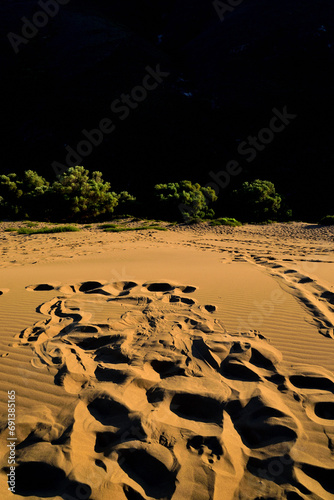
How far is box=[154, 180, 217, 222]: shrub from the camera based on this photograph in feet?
53.4

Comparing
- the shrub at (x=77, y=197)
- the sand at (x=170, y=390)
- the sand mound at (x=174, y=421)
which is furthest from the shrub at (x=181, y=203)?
the sand mound at (x=174, y=421)

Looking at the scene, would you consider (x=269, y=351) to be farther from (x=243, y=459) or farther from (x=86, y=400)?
(x=86, y=400)

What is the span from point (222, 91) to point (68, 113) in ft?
66.5

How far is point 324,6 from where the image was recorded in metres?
36.3

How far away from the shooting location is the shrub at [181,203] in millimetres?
16281

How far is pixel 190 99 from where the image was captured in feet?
115

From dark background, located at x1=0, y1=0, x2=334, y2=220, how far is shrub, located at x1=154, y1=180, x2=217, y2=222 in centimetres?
672

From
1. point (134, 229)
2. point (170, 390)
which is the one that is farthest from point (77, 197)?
point (170, 390)

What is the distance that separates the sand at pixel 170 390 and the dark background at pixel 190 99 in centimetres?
2052

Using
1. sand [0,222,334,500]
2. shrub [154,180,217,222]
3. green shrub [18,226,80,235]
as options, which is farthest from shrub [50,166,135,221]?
sand [0,222,334,500]

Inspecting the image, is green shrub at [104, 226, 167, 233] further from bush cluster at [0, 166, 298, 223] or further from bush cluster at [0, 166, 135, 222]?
bush cluster at [0, 166, 135, 222]

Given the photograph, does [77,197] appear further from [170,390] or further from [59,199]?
[170,390]

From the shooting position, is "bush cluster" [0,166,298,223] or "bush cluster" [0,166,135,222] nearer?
"bush cluster" [0,166,135,222]

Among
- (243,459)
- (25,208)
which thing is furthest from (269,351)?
(25,208)
